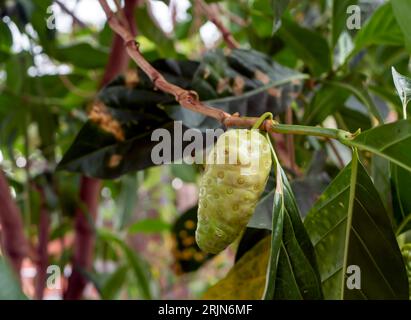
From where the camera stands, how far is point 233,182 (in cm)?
37

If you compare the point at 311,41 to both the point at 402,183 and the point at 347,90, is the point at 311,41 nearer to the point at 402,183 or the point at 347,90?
the point at 347,90

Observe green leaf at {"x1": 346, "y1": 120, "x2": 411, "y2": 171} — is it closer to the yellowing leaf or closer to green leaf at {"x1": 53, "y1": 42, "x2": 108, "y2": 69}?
the yellowing leaf

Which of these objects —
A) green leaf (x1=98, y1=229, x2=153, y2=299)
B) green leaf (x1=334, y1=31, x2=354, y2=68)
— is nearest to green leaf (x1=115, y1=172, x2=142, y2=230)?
green leaf (x1=98, y1=229, x2=153, y2=299)

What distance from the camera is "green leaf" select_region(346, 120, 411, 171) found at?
1.28 feet

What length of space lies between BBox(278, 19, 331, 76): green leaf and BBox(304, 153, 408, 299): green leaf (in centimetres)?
31

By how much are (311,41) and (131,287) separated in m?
0.82

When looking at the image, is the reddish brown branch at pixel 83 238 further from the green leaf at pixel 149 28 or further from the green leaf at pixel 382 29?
the green leaf at pixel 382 29

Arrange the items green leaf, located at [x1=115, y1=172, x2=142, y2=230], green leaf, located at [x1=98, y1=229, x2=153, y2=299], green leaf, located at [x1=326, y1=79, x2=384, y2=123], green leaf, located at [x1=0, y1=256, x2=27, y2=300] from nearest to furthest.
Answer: green leaf, located at [x1=0, y1=256, x2=27, y2=300], green leaf, located at [x1=326, y1=79, x2=384, y2=123], green leaf, located at [x1=98, y1=229, x2=153, y2=299], green leaf, located at [x1=115, y1=172, x2=142, y2=230]

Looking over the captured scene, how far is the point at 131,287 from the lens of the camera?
52.5 inches

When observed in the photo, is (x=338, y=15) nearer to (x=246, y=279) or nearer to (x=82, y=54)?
(x=246, y=279)

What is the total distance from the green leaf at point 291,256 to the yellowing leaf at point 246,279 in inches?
3.9

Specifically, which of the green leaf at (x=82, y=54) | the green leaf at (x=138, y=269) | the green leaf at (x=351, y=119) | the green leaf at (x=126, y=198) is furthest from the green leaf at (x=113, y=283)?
the green leaf at (x=351, y=119)

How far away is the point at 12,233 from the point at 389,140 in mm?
572

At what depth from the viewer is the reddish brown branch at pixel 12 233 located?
788mm
